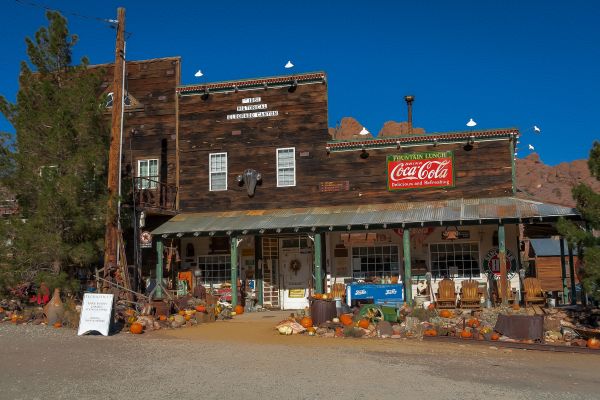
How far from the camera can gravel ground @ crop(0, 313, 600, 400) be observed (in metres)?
7.54

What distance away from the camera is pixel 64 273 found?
16.2 metres

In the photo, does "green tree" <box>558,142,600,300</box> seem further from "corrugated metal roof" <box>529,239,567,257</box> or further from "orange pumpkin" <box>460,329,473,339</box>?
"corrugated metal roof" <box>529,239,567,257</box>

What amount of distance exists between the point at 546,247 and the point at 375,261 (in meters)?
21.0

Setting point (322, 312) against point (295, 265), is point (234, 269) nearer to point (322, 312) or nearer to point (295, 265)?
point (295, 265)

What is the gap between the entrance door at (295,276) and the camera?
20.5 m

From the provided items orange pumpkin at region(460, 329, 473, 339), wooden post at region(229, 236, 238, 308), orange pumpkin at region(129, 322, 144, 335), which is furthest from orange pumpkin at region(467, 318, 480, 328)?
wooden post at region(229, 236, 238, 308)

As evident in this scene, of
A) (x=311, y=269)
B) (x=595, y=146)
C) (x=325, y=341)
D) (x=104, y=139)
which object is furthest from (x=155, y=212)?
(x=595, y=146)

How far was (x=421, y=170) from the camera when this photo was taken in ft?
62.1

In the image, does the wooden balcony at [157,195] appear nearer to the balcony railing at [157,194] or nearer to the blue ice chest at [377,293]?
the balcony railing at [157,194]

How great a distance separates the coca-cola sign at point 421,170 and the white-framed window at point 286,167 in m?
3.33

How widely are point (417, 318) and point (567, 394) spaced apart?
246 inches

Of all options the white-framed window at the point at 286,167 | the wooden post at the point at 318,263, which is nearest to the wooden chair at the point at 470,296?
the wooden post at the point at 318,263

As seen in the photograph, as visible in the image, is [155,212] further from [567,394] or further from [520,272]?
[567,394]

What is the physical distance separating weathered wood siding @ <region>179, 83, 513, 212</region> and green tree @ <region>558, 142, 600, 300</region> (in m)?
5.08
